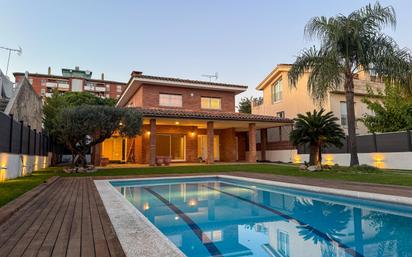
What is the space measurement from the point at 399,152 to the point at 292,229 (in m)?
13.2

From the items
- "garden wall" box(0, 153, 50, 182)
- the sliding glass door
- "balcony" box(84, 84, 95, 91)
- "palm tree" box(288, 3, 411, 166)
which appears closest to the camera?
"garden wall" box(0, 153, 50, 182)

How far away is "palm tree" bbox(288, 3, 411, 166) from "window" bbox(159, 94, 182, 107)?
11.8m

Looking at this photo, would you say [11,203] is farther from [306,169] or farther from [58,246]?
[306,169]

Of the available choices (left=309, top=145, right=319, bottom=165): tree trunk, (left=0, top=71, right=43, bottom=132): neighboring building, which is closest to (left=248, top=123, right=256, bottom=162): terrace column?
(left=309, top=145, right=319, bottom=165): tree trunk

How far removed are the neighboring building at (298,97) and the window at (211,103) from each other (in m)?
6.22

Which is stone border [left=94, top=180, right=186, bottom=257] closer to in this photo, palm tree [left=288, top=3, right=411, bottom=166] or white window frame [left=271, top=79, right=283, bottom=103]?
palm tree [left=288, top=3, right=411, bottom=166]

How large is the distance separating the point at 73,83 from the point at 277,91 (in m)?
50.4

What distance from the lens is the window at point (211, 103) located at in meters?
23.7

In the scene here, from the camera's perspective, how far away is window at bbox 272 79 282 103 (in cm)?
2902

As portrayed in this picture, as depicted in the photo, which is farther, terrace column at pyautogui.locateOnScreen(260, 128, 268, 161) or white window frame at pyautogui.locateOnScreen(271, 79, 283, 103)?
white window frame at pyautogui.locateOnScreen(271, 79, 283, 103)

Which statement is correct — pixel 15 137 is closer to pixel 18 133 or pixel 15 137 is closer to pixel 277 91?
pixel 18 133

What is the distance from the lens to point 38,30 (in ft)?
73.3

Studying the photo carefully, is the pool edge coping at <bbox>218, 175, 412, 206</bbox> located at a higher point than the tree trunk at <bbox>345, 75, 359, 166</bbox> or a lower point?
lower

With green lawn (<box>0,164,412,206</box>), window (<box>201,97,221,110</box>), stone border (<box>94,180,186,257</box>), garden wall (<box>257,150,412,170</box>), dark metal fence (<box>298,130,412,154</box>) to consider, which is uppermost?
window (<box>201,97,221,110</box>)
